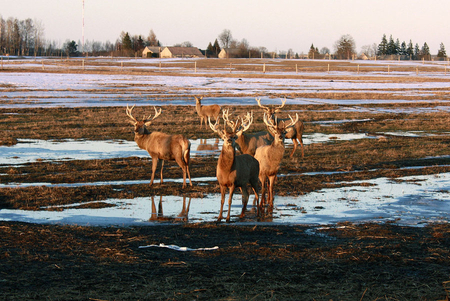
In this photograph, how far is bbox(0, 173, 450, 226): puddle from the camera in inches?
427

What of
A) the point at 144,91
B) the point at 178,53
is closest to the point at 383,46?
the point at 178,53

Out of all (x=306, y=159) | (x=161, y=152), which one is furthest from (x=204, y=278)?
(x=306, y=159)

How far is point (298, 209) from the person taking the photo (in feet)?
38.7

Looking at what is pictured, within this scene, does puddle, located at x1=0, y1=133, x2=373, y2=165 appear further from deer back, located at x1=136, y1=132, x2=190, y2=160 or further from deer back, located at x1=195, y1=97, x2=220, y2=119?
deer back, located at x1=195, y1=97, x2=220, y2=119

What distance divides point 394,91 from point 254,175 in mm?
42848

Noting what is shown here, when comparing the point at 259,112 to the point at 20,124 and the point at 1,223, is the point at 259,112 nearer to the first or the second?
the point at 20,124

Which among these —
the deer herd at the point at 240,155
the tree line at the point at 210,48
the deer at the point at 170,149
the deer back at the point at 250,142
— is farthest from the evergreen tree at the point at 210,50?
the deer at the point at 170,149

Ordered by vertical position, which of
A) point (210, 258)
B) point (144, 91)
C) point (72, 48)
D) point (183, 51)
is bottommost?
point (210, 258)

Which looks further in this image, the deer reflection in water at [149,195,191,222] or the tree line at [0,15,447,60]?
the tree line at [0,15,447,60]

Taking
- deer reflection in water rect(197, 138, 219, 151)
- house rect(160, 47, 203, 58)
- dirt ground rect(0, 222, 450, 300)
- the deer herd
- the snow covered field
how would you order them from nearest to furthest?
dirt ground rect(0, 222, 450, 300)
the snow covered field
the deer herd
deer reflection in water rect(197, 138, 219, 151)
house rect(160, 47, 203, 58)

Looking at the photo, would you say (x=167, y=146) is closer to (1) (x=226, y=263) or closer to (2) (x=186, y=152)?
(2) (x=186, y=152)

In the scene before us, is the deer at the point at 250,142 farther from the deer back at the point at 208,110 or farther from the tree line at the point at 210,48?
the tree line at the point at 210,48

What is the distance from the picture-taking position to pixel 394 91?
169 feet

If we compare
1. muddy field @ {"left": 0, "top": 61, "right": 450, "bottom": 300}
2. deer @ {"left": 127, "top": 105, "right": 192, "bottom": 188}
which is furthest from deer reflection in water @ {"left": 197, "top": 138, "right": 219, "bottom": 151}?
deer @ {"left": 127, "top": 105, "right": 192, "bottom": 188}
